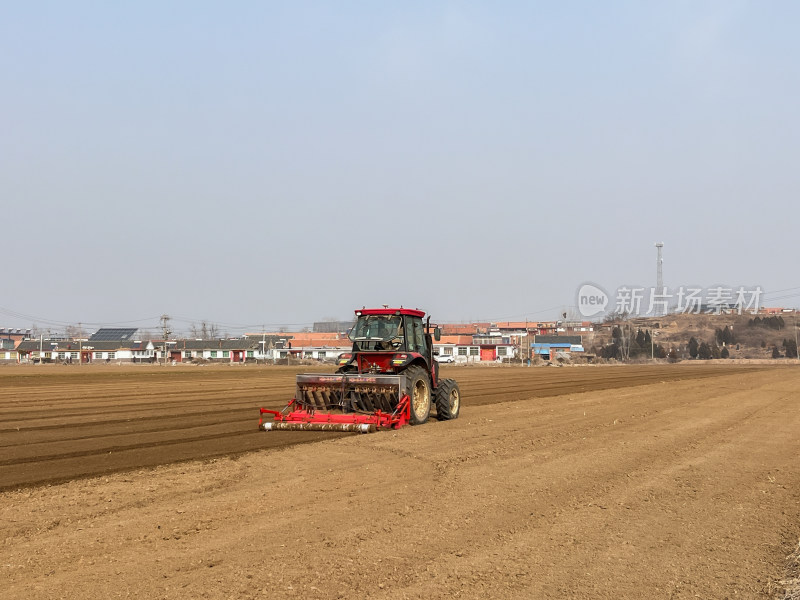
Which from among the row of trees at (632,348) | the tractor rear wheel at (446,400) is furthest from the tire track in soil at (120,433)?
the row of trees at (632,348)

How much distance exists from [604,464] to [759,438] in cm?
491

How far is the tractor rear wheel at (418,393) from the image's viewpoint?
1463cm

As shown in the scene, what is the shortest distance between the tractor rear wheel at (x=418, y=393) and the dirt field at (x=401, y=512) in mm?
938

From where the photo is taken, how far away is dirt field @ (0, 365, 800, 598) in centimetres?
530

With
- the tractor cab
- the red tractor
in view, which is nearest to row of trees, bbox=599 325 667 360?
the red tractor

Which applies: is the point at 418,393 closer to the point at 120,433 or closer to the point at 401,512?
the point at 120,433

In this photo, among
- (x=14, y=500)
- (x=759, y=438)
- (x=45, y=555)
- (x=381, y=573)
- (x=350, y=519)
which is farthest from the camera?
(x=759, y=438)

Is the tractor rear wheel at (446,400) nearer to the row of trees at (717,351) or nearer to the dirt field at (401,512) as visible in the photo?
the dirt field at (401,512)

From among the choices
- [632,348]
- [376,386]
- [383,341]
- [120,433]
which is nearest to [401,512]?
[376,386]

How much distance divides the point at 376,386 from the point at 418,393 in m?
1.33

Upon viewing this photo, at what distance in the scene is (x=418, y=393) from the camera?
1528 cm

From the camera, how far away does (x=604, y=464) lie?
33.3 ft

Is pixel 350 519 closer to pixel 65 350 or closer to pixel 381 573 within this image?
pixel 381 573

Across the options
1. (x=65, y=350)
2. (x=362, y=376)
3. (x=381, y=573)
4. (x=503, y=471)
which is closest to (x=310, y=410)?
(x=362, y=376)
